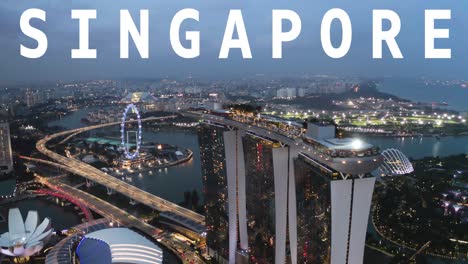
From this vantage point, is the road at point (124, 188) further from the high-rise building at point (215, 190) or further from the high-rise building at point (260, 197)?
the high-rise building at point (260, 197)

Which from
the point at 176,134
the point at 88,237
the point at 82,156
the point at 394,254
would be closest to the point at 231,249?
the point at 88,237

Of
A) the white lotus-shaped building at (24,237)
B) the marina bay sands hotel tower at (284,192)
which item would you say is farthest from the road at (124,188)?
the white lotus-shaped building at (24,237)

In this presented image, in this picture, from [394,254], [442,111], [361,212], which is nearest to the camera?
[361,212]

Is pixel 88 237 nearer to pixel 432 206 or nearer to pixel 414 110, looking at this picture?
pixel 432 206

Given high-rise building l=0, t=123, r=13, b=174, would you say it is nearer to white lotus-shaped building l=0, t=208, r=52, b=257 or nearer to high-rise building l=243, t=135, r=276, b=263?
white lotus-shaped building l=0, t=208, r=52, b=257

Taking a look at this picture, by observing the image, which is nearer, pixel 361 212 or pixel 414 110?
pixel 361 212
